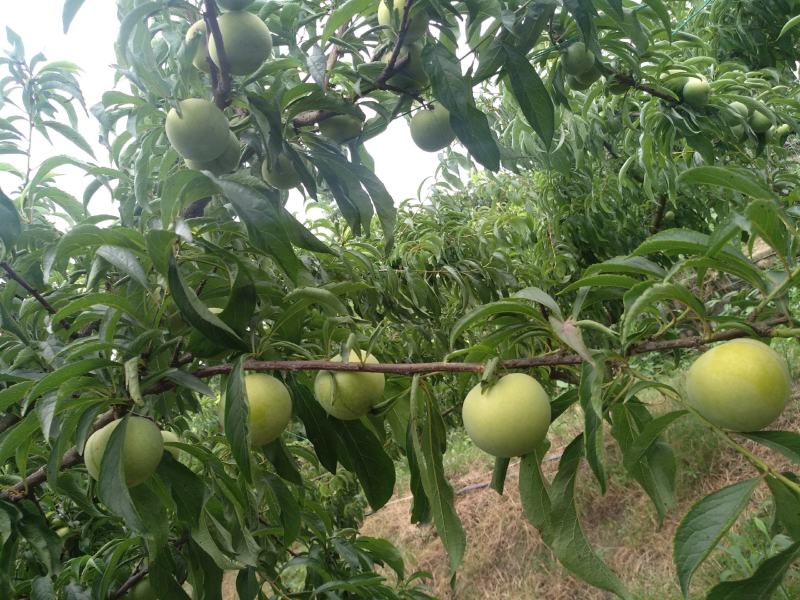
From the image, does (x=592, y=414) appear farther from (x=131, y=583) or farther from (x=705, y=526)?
(x=131, y=583)

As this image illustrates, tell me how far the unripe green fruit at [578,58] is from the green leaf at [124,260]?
3.18ft

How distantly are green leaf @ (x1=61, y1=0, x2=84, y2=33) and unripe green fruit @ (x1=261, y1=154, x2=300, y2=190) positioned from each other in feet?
1.34

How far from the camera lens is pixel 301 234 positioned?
1.02 meters

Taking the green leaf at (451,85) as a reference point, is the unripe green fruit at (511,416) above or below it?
below

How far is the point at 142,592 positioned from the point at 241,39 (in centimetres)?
135

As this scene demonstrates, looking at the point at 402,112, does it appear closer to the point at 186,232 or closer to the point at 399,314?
the point at 186,232

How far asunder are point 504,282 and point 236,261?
1.44 meters

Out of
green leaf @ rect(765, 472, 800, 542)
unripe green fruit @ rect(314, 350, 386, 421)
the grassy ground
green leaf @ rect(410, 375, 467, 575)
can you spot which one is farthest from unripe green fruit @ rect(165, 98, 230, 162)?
the grassy ground

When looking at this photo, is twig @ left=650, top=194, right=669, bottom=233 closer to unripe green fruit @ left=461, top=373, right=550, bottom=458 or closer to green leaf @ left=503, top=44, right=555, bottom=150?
green leaf @ left=503, top=44, right=555, bottom=150

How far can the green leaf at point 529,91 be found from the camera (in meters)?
1.04

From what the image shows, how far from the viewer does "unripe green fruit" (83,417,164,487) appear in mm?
908

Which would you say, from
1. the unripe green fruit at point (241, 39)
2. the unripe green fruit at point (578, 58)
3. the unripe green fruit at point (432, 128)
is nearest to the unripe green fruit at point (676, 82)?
the unripe green fruit at point (578, 58)

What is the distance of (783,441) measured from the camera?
792 millimetres

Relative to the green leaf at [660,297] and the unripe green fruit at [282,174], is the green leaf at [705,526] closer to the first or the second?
the green leaf at [660,297]
